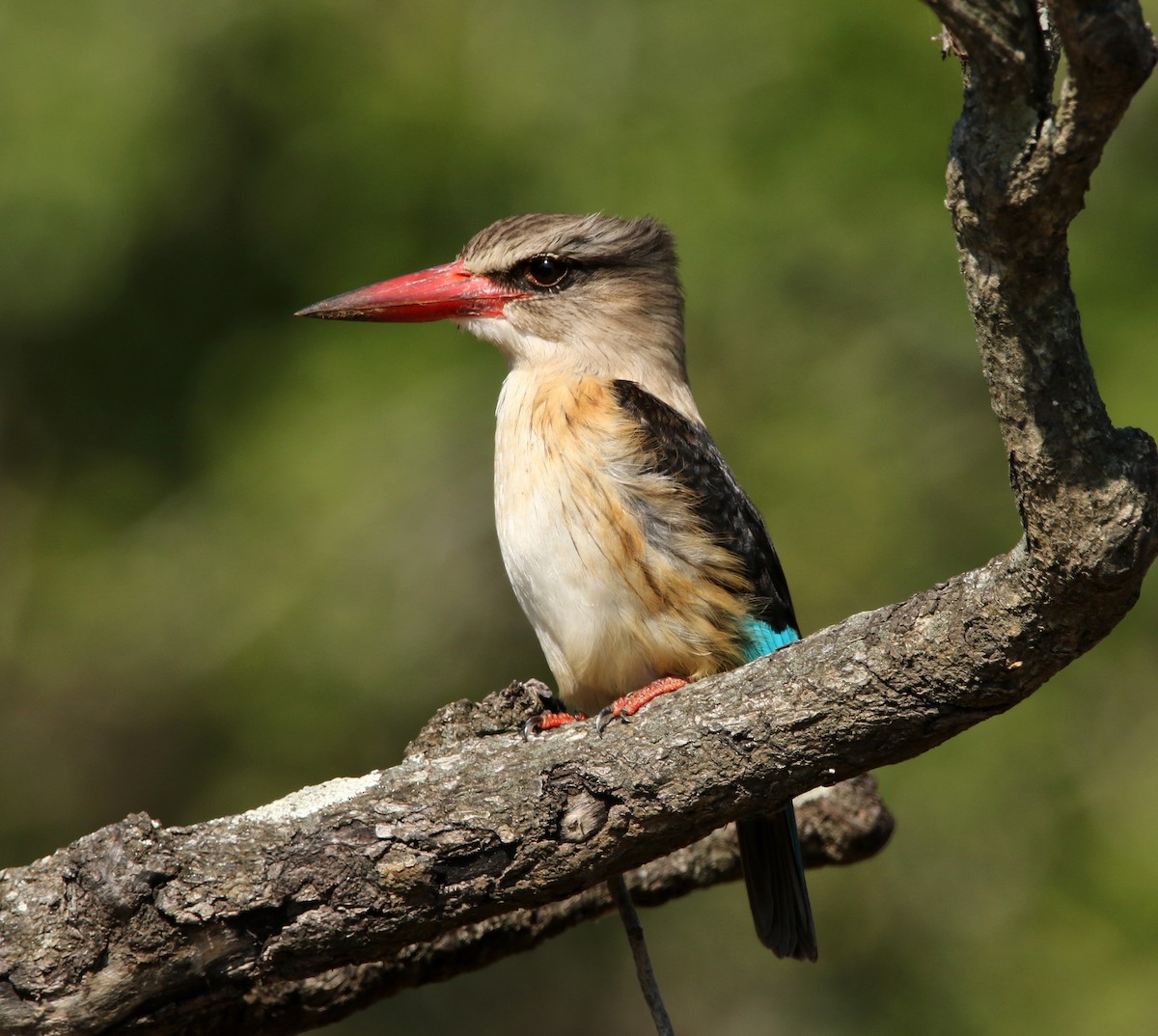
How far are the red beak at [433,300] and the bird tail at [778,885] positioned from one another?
1.73m

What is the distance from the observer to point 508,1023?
6340mm

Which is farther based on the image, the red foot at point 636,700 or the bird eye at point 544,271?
the bird eye at point 544,271

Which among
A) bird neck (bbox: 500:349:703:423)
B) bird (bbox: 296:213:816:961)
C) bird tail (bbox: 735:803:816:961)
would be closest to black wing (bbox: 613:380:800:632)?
bird (bbox: 296:213:816:961)

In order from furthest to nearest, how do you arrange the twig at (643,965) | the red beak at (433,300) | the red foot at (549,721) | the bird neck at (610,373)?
the red beak at (433,300) → the bird neck at (610,373) → the red foot at (549,721) → the twig at (643,965)

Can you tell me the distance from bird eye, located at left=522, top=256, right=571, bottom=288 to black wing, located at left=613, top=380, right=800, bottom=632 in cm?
56

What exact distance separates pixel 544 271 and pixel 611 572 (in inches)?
46.7

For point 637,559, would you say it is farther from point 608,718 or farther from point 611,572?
point 608,718

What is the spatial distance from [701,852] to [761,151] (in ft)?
8.14

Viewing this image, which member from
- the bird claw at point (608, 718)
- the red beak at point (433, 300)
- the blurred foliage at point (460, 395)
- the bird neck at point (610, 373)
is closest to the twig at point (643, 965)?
the bird claw at point (608, 718)

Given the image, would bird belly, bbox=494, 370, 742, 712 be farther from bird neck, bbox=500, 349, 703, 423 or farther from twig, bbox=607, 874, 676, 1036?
twig, bbox=607, 874, 676, 1036

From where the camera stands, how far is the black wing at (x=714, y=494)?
3.47 meters

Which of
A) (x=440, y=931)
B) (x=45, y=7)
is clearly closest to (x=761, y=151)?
(x=45, y=7)

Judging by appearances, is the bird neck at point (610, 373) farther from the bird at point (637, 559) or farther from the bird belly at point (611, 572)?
the bird belly at point (611, 572)

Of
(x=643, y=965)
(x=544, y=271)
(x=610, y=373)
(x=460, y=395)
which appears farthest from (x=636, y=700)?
(x=460, y=395)
